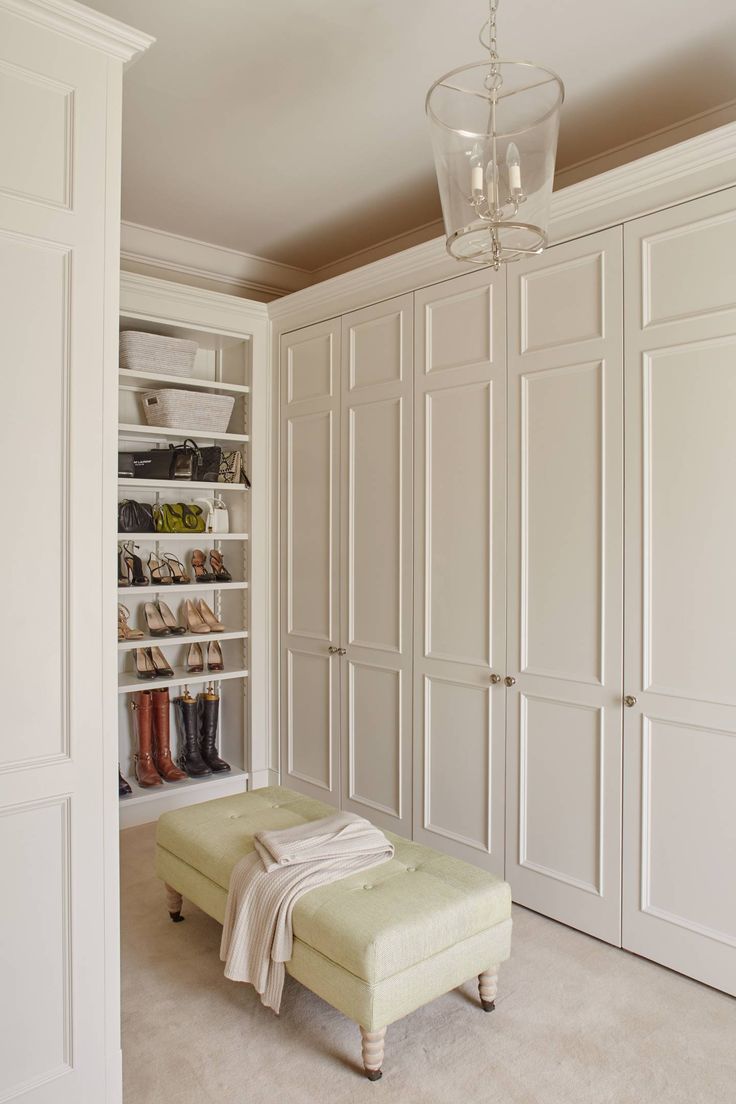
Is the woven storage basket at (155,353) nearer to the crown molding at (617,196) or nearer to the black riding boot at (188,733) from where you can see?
the crown molding at (617,196)

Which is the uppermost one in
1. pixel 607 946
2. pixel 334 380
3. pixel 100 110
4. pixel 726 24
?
pixel 726 24

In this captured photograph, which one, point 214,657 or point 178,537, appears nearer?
point 178,537

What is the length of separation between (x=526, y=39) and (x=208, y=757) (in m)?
3.36

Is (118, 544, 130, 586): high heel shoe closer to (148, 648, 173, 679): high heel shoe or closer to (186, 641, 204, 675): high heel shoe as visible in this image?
(148, 648, 173, 679): high heel shoe

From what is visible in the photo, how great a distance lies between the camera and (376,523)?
11.3 feet

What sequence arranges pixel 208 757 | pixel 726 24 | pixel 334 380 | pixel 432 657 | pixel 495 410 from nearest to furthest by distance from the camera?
pixel 726 24
pixel 495 410
pixel 432 657
pixel 334 380
pixel 208 757

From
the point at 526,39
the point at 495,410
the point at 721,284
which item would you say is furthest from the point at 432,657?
the point at 526,39

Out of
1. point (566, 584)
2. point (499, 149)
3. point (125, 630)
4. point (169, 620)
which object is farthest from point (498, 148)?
point (169, 620)

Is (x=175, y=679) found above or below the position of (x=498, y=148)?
below

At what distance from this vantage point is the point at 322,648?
3717 mm

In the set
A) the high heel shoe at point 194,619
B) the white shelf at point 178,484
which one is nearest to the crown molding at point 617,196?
the white shelf at point 178,484

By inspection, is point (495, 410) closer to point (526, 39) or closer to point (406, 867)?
point (526, 39)

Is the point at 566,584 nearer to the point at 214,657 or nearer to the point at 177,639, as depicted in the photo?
the point at 177,639

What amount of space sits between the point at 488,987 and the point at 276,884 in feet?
2.23
